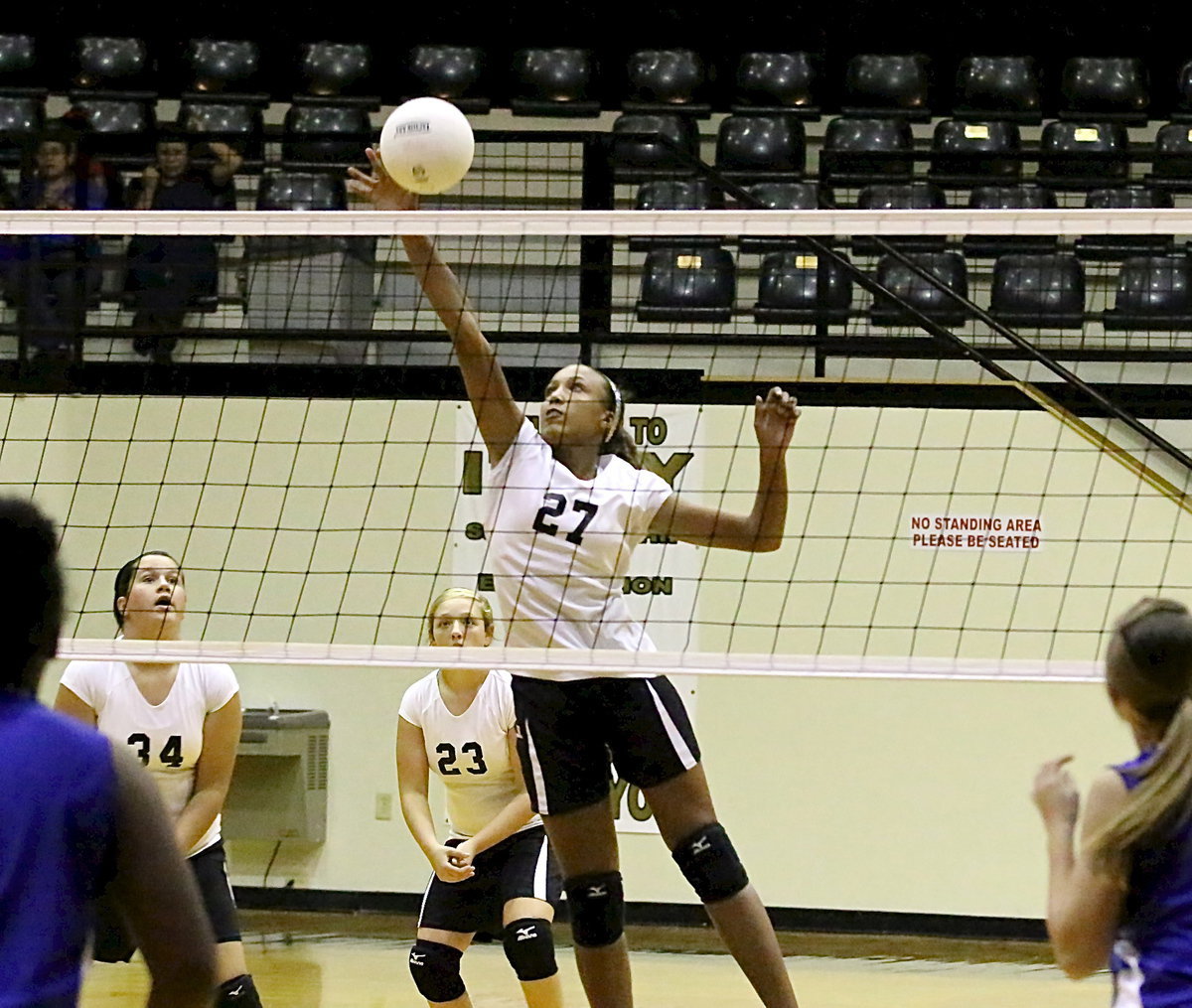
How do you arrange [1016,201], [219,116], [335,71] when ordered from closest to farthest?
[1016,201]
[219,116]
[335,71]

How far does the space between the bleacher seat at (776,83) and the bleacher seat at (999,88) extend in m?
0.84

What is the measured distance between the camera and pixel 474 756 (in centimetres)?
561

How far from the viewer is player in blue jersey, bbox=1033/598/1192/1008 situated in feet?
7.66

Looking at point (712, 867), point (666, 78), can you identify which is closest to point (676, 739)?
point (712, 867)

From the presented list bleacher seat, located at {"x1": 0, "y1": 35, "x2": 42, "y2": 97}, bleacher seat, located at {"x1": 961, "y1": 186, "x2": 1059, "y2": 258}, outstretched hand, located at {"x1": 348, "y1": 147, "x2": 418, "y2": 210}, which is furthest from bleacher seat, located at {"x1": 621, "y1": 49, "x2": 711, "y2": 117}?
outstretched hand, located at {"x1": 348, "y1": 147, "x2": 418, "y2": 210}

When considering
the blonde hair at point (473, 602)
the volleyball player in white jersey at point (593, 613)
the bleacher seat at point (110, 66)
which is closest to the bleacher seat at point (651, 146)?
the blonde hair at point (473, 602)

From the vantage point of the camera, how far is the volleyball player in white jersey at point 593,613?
4.17 metres

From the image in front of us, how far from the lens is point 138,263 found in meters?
7.95

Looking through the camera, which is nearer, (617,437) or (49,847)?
(49,847)

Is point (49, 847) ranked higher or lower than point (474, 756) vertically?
higher

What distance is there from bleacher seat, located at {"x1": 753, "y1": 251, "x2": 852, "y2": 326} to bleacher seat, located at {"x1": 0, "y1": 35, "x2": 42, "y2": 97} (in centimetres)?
454

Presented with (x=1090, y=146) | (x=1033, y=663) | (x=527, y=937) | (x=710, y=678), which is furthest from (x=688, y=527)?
(x=1090, y=146)

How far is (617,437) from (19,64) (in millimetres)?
6744

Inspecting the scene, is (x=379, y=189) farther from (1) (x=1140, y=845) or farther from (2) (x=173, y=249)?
(2) (x=173, y=249)
